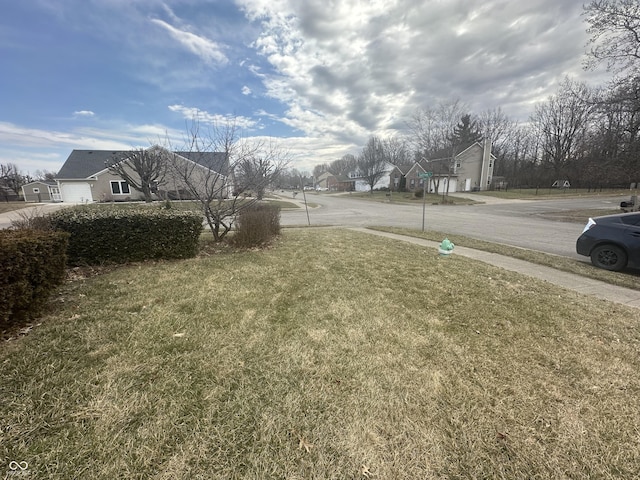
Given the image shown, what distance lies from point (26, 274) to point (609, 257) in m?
10.6

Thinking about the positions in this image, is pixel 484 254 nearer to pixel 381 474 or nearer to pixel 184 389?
pixel 381 474

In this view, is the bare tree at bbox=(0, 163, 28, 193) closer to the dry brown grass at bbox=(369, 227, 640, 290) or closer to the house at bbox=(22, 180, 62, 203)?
the house at bbox=(22, 180, 62, 203)

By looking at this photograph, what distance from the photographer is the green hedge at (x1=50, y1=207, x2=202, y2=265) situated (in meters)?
5.00

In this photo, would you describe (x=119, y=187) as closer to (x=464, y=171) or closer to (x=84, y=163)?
(x=84, y=163)

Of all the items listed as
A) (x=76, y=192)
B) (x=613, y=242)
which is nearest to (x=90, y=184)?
(x=76, y=192)

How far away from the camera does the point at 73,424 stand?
1841 mm

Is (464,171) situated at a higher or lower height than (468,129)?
lower

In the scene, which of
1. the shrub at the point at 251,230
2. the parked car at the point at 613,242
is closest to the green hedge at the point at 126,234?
the shrub at the point at 251,230

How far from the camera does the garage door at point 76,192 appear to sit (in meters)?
27.6

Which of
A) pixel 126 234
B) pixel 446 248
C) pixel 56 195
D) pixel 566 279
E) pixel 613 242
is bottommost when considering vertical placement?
pixel 566 279

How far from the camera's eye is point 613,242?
20.1ft

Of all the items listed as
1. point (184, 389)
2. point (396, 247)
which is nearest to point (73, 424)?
point (184, 389)

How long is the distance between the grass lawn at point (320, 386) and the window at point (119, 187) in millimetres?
30433

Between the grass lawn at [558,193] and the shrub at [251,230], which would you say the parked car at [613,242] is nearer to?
the shrub at [251,230]
